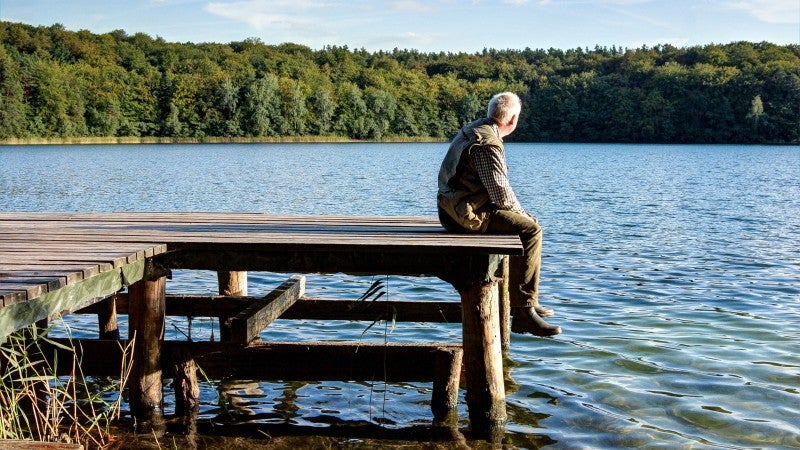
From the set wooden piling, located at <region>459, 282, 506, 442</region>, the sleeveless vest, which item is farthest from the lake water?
the sleeveless vest

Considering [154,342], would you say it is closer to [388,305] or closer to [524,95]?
[388,305]

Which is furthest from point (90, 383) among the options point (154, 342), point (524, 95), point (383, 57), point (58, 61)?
point (383, 57)

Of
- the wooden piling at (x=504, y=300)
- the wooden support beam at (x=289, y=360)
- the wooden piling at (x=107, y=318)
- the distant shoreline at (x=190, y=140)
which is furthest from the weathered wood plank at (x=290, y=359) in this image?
the distant shoreline at (x=190, y=140)

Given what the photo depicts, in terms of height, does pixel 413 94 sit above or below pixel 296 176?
above

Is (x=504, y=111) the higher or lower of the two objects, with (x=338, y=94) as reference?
lower

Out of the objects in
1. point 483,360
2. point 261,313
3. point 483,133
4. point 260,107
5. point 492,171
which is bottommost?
point 483,360

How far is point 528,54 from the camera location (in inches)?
7224

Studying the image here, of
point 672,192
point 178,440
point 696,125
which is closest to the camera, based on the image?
point 178,440

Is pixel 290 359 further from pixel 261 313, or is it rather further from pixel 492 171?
pixel 492 171

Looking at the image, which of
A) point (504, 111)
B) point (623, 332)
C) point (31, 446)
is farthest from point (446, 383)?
point (623, 332)

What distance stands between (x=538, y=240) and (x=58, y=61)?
384ft

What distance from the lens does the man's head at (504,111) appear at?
23.3 ft

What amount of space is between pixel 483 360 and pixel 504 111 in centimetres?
205

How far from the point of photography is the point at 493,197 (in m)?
6.88
